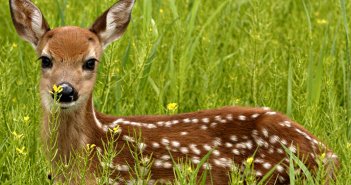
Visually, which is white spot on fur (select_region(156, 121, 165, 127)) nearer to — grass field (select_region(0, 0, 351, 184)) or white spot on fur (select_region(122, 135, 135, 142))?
white spot on fur (select_region(122, 135, 135, 142))

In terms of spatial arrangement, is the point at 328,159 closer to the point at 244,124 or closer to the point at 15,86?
the point at 244,124

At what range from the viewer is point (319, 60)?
7.36 metres

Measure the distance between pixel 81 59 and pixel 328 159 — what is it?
4.90 ft

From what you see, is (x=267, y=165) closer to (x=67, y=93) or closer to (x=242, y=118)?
(x=242, y=118)

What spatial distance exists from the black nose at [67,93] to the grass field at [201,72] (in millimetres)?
298

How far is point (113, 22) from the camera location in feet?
22.2

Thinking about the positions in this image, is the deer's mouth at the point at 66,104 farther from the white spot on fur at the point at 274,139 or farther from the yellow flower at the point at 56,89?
the white spot on fur at the point at 274,139

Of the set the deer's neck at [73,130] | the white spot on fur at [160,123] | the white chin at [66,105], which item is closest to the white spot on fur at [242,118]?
the white spot on fur at [160,123]

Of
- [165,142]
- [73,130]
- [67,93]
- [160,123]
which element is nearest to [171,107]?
[160,123]

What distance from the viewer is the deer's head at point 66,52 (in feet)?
20.3

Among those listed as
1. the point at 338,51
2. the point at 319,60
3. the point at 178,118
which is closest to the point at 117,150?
the point at 178,118

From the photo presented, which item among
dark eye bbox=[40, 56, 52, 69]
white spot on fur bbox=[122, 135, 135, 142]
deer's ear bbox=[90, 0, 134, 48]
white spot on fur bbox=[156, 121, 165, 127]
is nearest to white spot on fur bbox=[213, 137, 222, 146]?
white spot on fur bbox=[156, 121, 165, 127]

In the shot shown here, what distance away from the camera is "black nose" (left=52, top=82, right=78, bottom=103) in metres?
6.03

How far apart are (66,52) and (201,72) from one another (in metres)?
1.65
